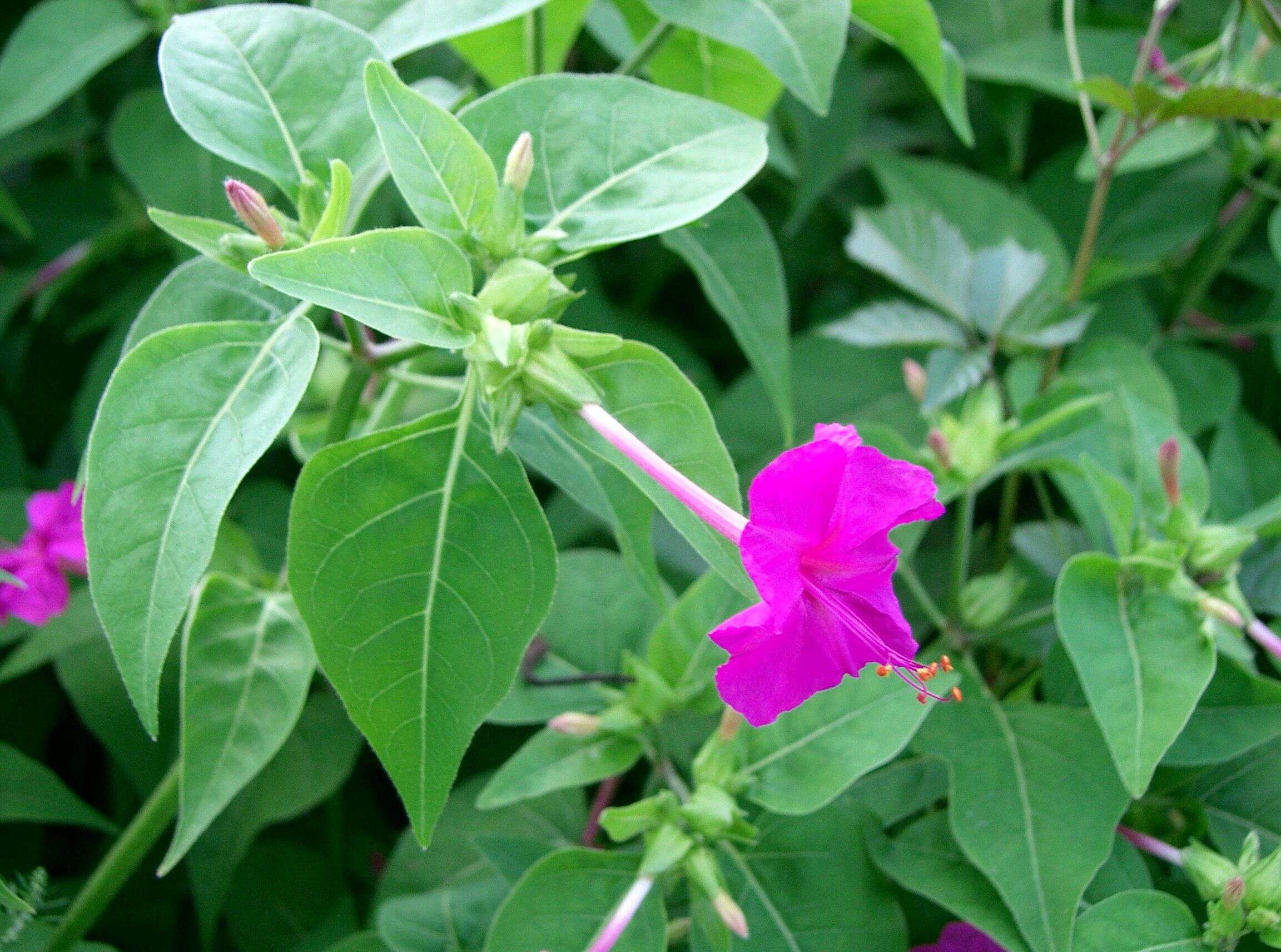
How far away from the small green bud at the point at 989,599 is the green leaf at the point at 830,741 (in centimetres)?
17

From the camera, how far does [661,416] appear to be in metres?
0.79

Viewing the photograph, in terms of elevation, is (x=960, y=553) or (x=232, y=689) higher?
(x=232, y=689)

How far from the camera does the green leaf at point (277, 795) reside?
1.14m

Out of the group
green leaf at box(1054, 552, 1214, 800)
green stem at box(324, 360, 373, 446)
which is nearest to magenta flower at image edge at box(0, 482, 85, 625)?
green stem at box(324, 360, 373, 446)

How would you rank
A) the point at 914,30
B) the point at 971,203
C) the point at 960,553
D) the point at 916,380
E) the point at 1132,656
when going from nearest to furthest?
the point at 1132,656, the point at 914,30, the point at 960,553, the point at 916,380, the point at 971,203

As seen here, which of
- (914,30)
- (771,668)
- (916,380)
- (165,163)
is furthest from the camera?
(165,163)

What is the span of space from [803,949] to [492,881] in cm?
31

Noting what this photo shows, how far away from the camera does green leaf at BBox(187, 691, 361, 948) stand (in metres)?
1.14

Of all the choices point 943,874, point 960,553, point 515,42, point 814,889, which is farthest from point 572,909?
point 515,42

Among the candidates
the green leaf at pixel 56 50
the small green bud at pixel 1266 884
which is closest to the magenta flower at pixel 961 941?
the small green bud at pixel 1266 884

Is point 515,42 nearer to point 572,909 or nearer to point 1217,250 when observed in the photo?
point 572,909

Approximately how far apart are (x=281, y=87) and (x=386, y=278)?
11.0 inches

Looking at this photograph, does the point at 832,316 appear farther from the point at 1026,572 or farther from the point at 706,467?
the point at 706,467

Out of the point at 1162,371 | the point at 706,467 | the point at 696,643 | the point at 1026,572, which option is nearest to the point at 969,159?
the point at 1162,371
